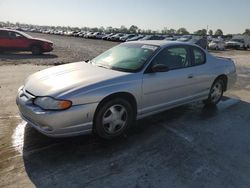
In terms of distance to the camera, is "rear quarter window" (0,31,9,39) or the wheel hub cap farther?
"rear quarter window" (0,31,9,39)

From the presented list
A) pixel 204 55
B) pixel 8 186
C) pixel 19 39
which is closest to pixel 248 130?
pixel 204 55

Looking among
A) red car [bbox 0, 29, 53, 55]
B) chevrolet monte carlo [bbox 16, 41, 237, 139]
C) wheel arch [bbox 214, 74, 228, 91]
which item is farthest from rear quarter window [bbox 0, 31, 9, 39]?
wheel arch [bbox 214, 74, 228, 91]

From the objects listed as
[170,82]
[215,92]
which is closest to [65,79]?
[170,82]

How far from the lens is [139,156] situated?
3.65 m

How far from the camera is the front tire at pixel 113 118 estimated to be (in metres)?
3.85

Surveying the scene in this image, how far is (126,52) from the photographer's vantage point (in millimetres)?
4910

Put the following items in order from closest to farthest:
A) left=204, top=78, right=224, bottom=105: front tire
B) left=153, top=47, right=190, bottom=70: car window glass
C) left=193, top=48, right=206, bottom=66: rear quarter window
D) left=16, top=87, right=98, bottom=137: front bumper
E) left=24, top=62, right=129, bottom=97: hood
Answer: left=16, top=87, right=98, bottom=137: front bumper, left=24, top=62, right=129, bottom=97: hood, left=153, top=47, right=190, bottom=70: car window glass, left=193, top=48, right=206, bottom=66: rear quarter window, left=204, top=78, right=224, bottom=105: front tire

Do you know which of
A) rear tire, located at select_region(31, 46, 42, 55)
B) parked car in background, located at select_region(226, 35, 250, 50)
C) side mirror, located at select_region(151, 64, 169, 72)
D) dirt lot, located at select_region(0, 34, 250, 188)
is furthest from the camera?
parked car in background, located at select_region(226, 35, 250, 50)

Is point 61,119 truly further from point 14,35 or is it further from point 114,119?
point 14,35

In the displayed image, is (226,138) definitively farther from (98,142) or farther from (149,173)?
(98,142)

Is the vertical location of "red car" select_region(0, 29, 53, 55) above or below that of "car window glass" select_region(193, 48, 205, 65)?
below

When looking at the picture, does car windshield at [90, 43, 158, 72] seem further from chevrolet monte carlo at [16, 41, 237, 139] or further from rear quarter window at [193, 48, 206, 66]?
rear quarter window at [193, 48, 206, 66]

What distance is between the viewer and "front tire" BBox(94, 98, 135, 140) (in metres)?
3.85

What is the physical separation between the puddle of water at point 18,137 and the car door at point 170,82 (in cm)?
199
